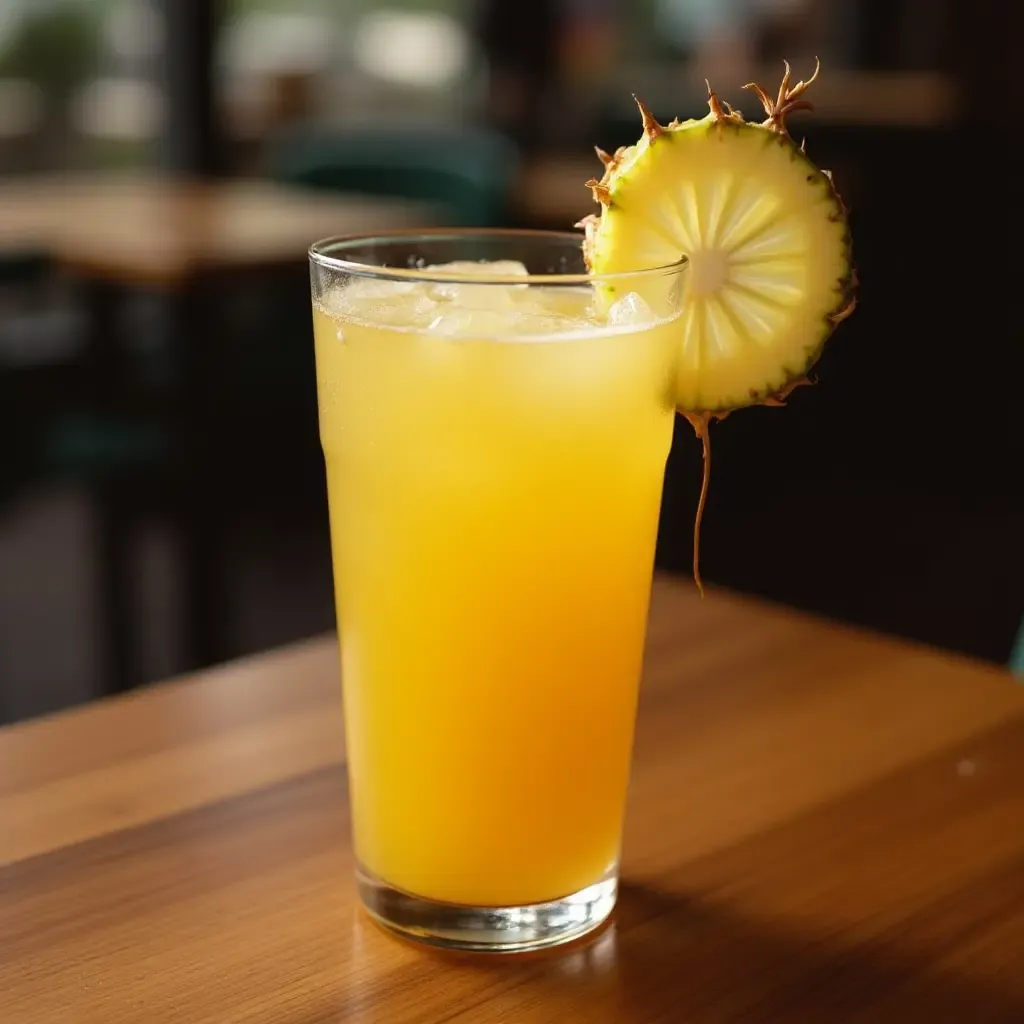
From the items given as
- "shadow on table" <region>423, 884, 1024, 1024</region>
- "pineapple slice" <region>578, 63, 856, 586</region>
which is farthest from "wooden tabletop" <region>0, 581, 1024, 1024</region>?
"pineapple slice" <region>578, 63, 856, 586</region>

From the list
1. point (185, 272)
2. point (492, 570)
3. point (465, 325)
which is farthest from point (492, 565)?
point (185, 272)

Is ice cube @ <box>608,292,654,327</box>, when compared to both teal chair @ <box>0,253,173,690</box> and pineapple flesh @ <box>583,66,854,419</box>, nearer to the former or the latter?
pineapple flesh @ <box>583,66,854,419</box>

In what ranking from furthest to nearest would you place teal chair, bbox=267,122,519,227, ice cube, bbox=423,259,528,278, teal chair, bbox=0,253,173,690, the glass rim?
teal chair, bbox=267,122,519,227 < teal chair, bbox=0,253,173,690 < ice cube, bbox=423,259,528,278 < the glass rim

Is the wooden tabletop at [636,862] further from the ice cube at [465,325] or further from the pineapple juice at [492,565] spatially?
the ice cube at [465,325]

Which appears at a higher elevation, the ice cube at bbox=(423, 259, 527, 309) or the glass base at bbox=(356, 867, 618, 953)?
the ice cube at bbox=(423, 259, 527, 309)

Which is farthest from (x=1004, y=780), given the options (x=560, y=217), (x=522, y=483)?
(x=560, y=217)

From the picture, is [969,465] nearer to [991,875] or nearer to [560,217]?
[560,217]

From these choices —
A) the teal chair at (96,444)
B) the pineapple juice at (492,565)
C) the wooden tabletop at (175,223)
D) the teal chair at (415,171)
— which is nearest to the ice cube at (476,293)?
the pineapple juice at (492,565)
